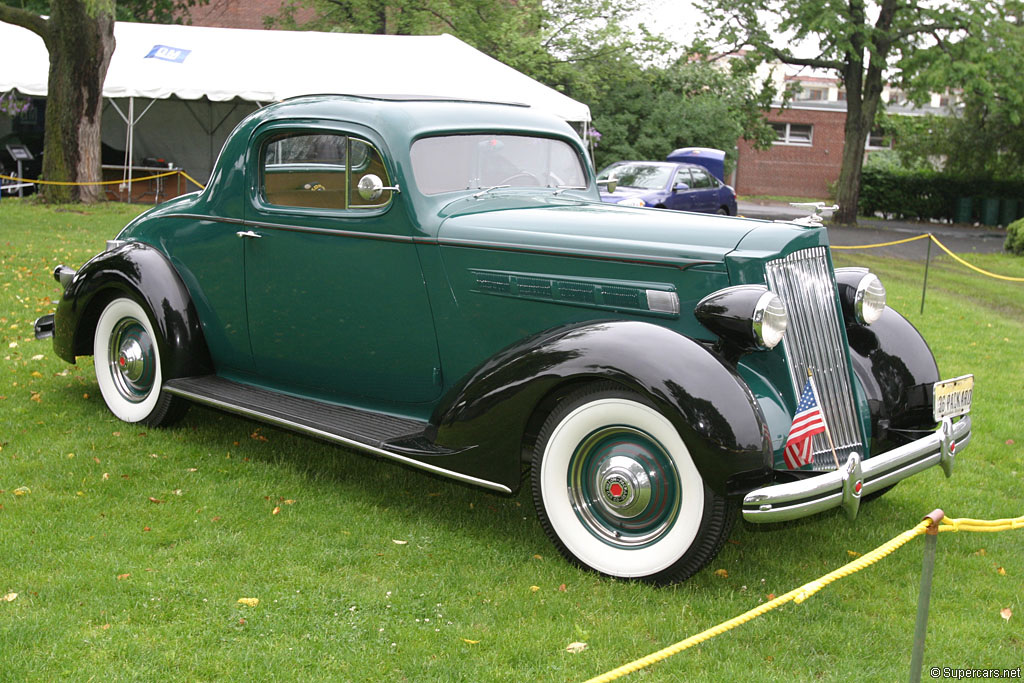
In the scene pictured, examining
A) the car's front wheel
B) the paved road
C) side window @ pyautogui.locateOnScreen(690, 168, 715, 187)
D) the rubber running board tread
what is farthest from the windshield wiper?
side window @ pyautogui.locateOnScreen(690, 168, 715, 187)

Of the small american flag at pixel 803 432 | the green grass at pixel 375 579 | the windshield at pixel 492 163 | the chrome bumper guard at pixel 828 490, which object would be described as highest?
the windshield at pixel 492 163

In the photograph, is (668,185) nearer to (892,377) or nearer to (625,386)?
(892,377)

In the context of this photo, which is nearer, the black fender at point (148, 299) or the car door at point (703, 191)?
the black fender at point (148, 299)

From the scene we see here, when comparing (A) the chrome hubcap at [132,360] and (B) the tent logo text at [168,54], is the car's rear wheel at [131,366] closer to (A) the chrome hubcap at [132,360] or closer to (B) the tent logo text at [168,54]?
(A) the chrome hubcap at [132,360]

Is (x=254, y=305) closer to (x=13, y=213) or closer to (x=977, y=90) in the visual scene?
(x=13, y=213)

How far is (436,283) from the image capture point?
437cm

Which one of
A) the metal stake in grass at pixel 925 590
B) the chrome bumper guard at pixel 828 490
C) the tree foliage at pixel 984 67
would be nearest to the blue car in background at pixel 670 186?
the tree foliage at pixel 984 67

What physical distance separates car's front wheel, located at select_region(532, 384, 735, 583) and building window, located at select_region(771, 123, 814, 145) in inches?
1646

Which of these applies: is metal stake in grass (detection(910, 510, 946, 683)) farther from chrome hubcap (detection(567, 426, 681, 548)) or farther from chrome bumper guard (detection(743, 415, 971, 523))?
chrome hubcap (detection(567, 426, 681, 548))

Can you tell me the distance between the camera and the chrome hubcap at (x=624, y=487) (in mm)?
3619

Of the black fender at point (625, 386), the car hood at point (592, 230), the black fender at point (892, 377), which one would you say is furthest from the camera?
the black fender at point (892, 377)

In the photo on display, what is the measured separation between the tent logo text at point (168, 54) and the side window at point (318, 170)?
48.7 feet

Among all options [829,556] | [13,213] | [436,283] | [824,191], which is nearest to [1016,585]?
[829,556]

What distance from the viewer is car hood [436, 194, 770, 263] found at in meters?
3.82
